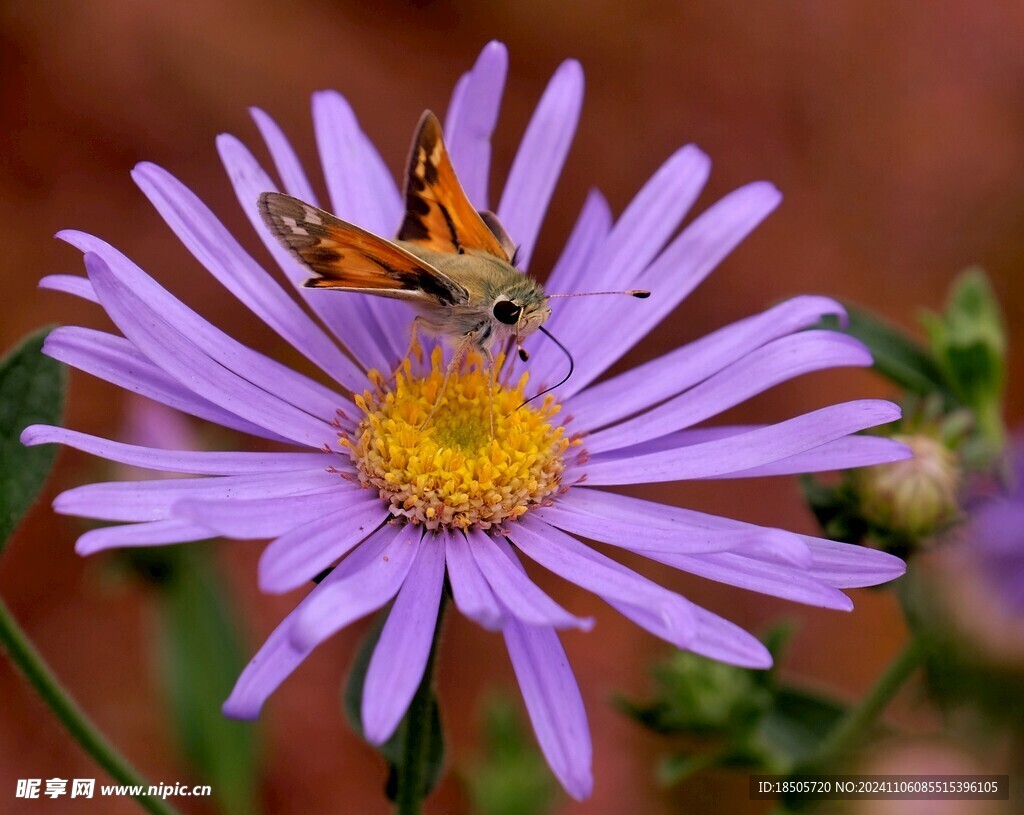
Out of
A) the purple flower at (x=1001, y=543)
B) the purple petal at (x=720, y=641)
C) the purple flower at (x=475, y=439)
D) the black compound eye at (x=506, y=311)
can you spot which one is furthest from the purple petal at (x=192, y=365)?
the purple flower at (x=1001, y=543)

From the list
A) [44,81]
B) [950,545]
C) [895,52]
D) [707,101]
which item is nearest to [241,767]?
[950,545]

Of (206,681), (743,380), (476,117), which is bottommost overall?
(206,681)

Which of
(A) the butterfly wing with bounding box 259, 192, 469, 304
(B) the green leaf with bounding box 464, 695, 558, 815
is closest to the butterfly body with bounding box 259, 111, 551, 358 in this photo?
(A) the butterfly wing with bounding box 259, 192, 469, 304

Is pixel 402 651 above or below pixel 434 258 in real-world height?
below

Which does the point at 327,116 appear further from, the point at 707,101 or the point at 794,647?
the point at 707,101

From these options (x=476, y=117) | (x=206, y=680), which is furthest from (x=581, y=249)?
(x=206, y=680)

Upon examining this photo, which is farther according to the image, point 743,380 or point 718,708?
point 718,708

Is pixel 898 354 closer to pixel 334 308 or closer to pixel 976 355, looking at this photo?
pixel 976 355

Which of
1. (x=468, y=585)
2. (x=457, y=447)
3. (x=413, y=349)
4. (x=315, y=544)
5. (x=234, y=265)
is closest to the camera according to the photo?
(x=315, y=544)
